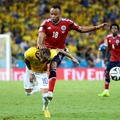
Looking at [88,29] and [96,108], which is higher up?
[88,29]

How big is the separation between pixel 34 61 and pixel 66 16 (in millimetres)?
21655

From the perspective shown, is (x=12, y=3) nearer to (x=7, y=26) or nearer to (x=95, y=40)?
(x=7, y=26)

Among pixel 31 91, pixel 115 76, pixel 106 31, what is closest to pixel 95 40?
pixel 106 31

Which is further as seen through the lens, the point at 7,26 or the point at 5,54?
the point at 7,26

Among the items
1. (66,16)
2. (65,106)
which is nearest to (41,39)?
(65,106)

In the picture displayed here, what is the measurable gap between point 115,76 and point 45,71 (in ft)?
10.5

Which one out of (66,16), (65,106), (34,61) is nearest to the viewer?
(34,61)

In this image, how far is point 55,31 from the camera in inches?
534

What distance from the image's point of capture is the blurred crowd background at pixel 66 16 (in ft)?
96.9

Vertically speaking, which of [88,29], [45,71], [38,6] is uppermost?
[38,6]

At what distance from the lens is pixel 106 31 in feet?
106

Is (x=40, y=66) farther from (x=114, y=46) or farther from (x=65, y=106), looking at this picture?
(x=114, y=46)

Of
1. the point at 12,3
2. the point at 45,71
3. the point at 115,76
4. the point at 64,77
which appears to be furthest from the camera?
the point at 12,3

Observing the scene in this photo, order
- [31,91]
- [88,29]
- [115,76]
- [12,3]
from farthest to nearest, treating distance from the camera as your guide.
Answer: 1. [12,3]
2. [115,76]
3. [88,29]
4. [31,91]
